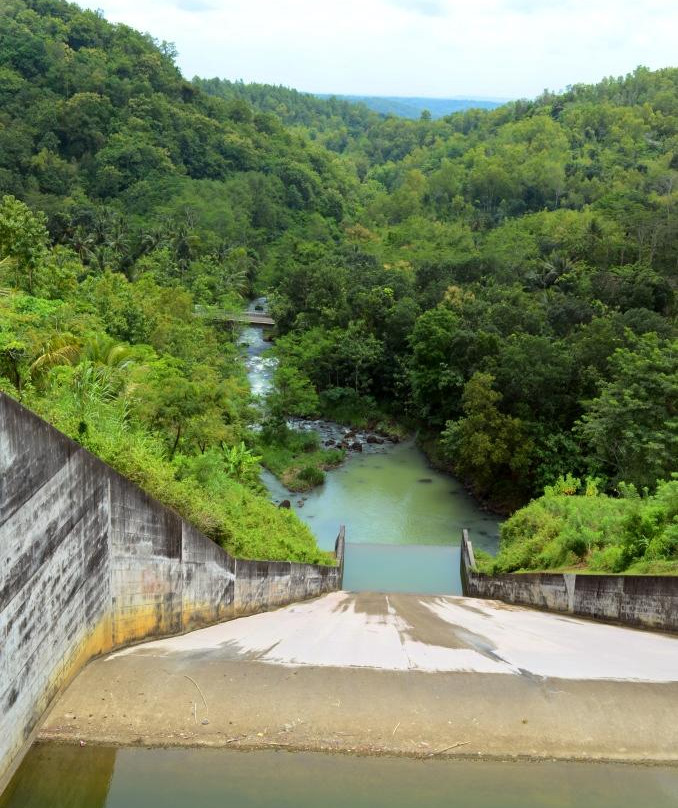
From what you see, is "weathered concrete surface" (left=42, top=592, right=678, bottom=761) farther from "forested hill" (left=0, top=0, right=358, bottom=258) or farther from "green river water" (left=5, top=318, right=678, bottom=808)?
"forested hill" (left=0, top=0, right=358, bottom=258)

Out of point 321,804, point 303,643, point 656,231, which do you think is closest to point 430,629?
point 303,643

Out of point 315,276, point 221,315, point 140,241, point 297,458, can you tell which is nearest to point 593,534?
point 297,458

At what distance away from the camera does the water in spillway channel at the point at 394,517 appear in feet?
58.3

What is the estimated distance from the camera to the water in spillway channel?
17766mm

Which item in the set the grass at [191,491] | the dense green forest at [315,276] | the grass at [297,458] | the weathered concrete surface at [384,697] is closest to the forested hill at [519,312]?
the dense green forest at [315,276]

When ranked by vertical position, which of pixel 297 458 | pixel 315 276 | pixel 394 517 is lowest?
pixel 394 517

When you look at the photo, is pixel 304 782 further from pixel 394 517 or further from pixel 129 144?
pixel 129 144

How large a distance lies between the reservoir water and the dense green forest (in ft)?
10.7

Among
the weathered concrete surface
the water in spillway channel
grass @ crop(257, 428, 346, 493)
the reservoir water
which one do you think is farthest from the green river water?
grass @ crop(257, 428, 346, 493)

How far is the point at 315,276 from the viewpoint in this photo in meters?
34.7

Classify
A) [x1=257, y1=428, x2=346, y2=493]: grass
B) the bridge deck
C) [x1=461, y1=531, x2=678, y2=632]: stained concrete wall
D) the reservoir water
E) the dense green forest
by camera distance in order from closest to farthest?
the reservoir water → [x1=461, y1=531, x2=678, y2=632]: stained concrete wall → the dense green forest → [x1=257, y1=428, x2=346, y2=493]: grass → the bridge deck

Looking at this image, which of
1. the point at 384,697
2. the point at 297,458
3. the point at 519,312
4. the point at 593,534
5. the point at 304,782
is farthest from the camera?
the point at 519,312

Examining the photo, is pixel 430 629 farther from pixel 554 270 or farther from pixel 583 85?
pixel 583 85

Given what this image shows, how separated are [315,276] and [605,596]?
1096 inches
